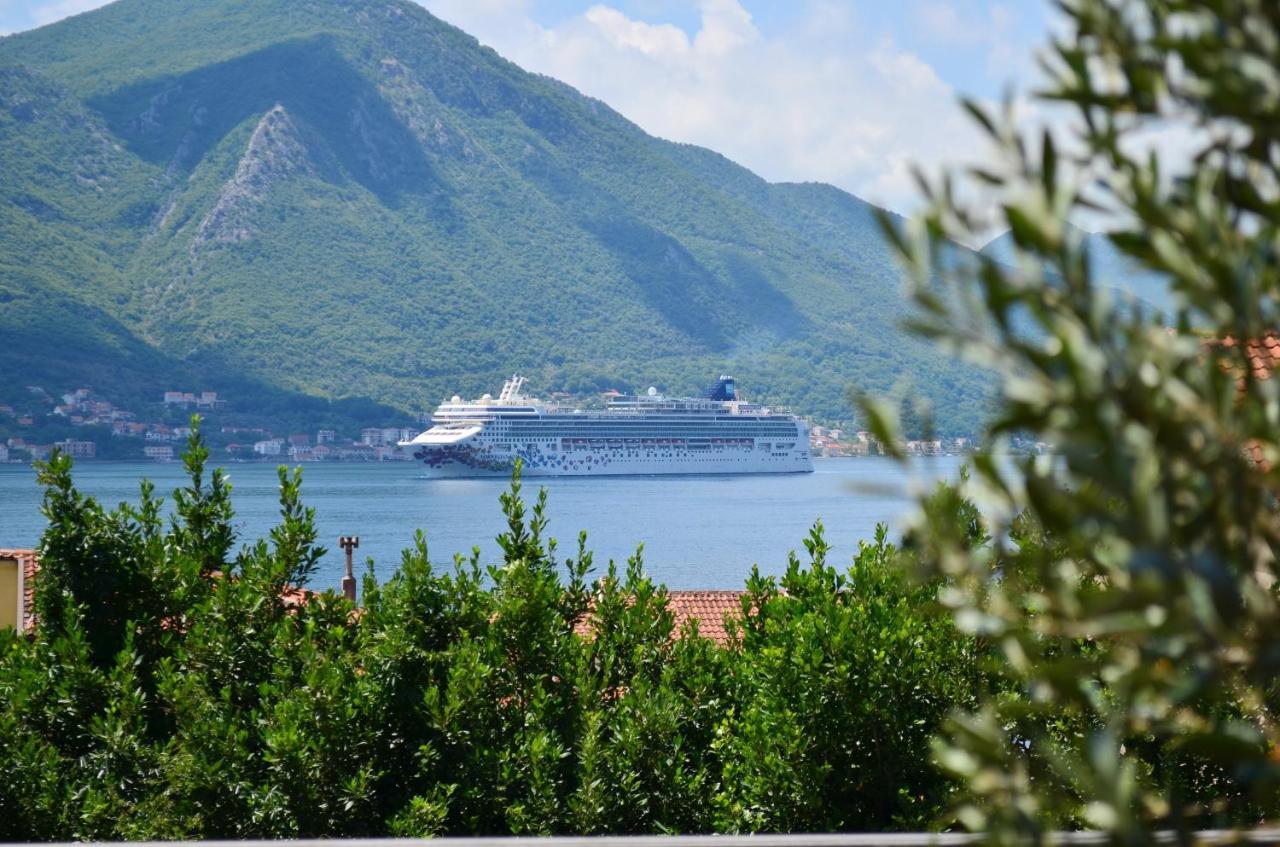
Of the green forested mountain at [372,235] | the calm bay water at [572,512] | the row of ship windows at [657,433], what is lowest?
the calm bay water at [572,512]

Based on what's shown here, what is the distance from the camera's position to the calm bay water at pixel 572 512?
4284 cm

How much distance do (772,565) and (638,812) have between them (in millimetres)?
36995

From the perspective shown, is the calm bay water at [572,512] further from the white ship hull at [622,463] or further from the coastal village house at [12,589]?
the coastal village house at [12,589]

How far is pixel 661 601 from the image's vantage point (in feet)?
20.6

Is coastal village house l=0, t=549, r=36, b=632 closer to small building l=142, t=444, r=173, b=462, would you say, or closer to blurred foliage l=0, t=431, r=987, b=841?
blurred foliage l=0, t=431, r=987, b=841

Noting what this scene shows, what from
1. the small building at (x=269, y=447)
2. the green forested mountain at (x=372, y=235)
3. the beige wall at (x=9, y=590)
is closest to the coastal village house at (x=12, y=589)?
the beige wall at (x=9, y=590)

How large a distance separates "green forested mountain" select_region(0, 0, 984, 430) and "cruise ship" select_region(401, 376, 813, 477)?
44.9 feet

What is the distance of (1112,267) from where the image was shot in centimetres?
152

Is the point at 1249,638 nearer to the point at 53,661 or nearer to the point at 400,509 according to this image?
the point at 53,661

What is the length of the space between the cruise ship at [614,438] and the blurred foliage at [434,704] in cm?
7194

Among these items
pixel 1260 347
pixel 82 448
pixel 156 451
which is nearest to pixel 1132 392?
pixel 1260 347

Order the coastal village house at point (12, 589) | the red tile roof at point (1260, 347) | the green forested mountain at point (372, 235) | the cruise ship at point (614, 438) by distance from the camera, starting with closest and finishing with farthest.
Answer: the red tile roof at point (1260, 347) < the coastal village house at point (12, 589) < the cruise ship at point (614, 438) < the green forested mountain at point (372, 235)

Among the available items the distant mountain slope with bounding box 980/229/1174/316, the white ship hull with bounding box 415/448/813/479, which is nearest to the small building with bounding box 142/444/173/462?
the white ship hull with bounding box 415/448/813/479

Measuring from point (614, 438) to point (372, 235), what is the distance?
45.6 meters
